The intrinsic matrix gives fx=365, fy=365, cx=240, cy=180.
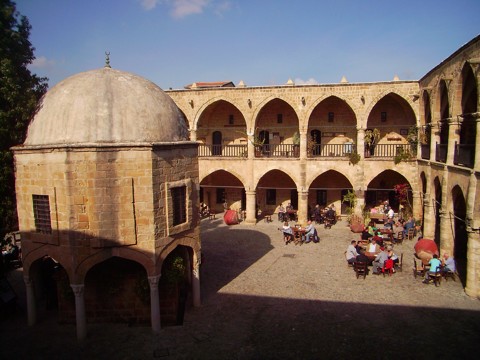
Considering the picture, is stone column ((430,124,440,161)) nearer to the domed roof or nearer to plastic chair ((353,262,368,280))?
plastic chair ((353,262,368,280))

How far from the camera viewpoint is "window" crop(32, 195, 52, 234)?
31.2 feet

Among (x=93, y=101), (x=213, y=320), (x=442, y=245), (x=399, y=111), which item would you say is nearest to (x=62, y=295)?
(x=213, y=320)

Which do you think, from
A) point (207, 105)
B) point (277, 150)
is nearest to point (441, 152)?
point (277, 150)

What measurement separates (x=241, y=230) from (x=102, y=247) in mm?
11858

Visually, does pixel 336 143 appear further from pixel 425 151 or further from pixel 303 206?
pixel 425 151

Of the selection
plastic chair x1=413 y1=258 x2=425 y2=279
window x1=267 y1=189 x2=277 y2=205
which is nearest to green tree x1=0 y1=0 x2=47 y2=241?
plastic chair x1=413 y1=258 x2=425 y2=279

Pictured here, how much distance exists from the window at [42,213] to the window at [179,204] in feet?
10.5

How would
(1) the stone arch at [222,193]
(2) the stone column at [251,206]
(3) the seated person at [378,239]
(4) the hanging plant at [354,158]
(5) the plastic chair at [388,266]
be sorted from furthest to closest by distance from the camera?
(1) the stone arch at [222,193] < (2) the stone column at [251,206] < (4) the hanging plant at [354,158] < (3) the seated person at [378,239] < (5) the plastic chair at [388,266]

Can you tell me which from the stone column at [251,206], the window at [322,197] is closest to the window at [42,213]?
the stone column at [251,206]

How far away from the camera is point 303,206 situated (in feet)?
69.3

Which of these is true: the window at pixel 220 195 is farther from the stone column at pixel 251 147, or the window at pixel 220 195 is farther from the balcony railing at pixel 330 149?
the balcony railing at pixel 330 149

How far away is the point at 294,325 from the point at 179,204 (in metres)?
4.50

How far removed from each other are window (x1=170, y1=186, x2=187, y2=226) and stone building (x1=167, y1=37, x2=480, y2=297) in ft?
32.5

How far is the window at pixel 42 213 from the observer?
9.50m
